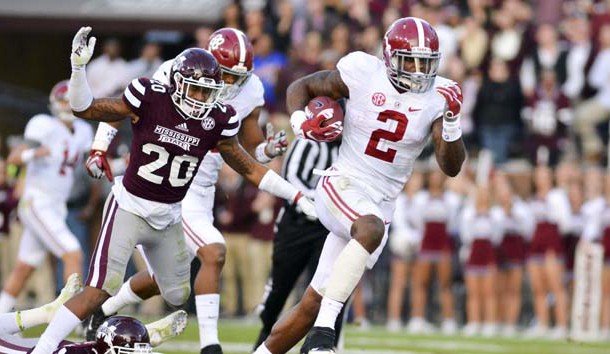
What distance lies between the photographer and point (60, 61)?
742 inches

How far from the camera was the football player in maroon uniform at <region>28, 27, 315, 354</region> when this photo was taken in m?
7.15

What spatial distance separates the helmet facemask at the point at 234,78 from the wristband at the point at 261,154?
39 cm

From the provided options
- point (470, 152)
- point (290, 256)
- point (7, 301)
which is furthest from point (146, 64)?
point (290, 256)

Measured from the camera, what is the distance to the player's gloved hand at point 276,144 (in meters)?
7.89

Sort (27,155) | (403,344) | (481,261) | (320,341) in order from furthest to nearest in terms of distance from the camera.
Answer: (481,261)
(403,344)
(27,155)
(320,341)

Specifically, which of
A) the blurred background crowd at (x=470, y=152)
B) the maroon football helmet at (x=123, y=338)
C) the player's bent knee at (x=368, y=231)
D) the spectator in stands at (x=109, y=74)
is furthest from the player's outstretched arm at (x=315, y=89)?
the spectator in stands at (x=109, y=74)

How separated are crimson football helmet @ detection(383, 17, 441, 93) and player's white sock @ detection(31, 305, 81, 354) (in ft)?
7.35

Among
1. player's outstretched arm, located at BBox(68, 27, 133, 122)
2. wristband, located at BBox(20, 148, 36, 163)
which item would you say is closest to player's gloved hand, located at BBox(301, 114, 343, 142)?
player's outstretched arm, located at BBox(68, 27, 133, 122)

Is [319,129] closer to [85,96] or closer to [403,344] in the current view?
[85,96]

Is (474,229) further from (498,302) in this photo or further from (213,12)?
(213,12)

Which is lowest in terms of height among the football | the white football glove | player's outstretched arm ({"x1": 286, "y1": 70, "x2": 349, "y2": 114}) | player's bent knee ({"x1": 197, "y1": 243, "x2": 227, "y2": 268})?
player's bent knee ({"x1": 197, "y1": 243, "x2": 227, "y2": 268})

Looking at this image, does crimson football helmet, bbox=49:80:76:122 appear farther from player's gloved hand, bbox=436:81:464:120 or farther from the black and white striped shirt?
player's gloved hand, bbox=436:81:464:120

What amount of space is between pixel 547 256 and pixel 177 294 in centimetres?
696

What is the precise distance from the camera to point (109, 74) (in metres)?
16.4
